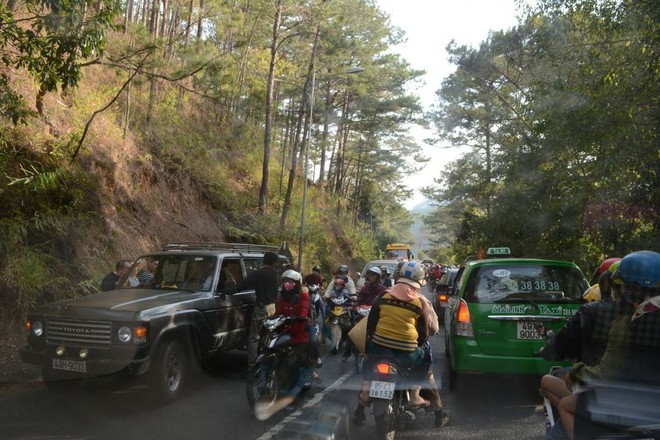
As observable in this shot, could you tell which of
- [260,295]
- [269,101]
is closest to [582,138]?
[260,295]

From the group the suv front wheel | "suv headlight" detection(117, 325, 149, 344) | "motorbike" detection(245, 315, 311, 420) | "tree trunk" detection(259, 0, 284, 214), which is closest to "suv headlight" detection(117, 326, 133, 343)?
"suv headlight" detection(117, 325, 149, 344)

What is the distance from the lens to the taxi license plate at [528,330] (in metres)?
6.66

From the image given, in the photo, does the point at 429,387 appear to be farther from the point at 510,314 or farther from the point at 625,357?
the point at 625,357

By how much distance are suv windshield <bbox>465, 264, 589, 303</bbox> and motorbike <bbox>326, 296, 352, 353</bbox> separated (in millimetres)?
3174

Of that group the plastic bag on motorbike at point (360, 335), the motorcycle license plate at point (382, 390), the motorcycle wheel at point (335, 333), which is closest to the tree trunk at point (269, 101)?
the motorcycle wheel at point (335, 333)

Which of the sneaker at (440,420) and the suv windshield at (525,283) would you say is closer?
the sneaker at (440,420)

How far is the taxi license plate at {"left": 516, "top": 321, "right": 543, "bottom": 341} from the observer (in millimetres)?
6664

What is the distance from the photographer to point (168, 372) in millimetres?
6691

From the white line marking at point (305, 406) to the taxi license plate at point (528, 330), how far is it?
2.61 m

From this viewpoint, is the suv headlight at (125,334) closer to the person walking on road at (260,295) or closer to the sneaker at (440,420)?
the person walking on road at (260,295)

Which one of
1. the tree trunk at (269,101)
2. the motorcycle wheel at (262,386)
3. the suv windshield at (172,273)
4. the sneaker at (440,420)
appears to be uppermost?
the tree trunk at (269,101)

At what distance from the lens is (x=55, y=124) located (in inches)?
493

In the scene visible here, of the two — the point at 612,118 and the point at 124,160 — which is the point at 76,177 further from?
the point at 612,118

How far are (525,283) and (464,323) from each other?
1.00 metres
